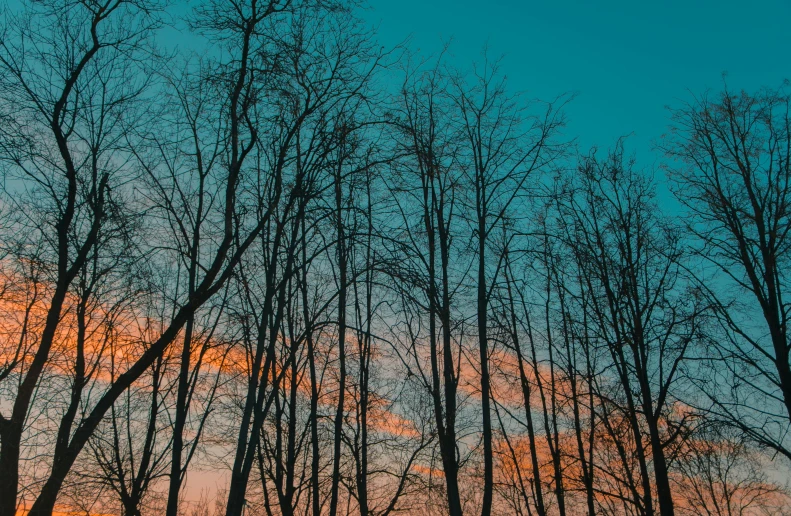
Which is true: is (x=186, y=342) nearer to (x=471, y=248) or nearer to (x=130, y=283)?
(x=130, y=283)

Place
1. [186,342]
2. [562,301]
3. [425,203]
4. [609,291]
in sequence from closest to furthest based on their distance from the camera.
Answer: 1. [186,342]
2. [425,203]
3. [609,291]
4. [562,301]

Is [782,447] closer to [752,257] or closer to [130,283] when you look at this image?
[752,257]

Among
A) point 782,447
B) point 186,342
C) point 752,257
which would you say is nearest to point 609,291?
point 752,257

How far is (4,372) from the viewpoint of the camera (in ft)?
30.8

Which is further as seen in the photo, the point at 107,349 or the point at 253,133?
the point at 107,349

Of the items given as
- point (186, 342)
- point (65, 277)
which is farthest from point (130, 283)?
point (65, 277)

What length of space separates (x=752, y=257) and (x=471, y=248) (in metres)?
5.63

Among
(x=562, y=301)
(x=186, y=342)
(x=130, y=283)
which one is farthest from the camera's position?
(x=562, y=301)

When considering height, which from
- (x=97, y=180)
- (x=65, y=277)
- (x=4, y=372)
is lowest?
(x=4, y=372)

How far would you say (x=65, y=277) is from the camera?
326 inches

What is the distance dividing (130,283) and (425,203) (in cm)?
625

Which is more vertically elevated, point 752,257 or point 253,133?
→ point 752,257

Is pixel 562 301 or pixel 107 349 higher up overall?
pixel 562 301

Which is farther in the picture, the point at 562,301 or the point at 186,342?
the point at 562,301
